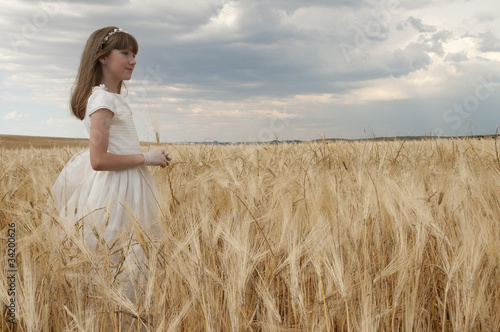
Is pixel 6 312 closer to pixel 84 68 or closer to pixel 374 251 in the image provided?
pixel 374 251

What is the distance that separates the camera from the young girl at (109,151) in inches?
70.7

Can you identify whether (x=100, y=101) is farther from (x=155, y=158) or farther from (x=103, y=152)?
(x=155, y=158)

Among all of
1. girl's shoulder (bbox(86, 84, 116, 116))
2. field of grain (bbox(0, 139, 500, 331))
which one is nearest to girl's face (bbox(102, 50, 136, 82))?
girl's shoulder (bbox(86, 84, 116, 116))

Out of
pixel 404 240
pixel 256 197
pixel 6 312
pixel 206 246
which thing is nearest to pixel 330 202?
pixel 256 197

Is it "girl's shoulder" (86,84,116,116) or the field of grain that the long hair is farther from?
the field of grain

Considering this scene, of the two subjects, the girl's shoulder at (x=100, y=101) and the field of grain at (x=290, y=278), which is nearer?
the field of grain at (x=290, y=278)

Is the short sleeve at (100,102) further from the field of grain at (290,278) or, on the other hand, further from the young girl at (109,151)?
the field of grain at (290,278)

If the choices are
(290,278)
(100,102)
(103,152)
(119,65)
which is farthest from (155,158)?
(290,278)

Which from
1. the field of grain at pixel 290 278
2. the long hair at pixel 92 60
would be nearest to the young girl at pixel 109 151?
the long hair at pixel 92 60

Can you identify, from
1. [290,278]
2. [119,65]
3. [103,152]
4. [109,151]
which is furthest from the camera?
[119,65]

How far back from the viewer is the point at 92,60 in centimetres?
205

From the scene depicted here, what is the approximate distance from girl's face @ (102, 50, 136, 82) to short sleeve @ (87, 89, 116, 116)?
0.20m

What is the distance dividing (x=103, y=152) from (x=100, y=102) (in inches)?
9.2

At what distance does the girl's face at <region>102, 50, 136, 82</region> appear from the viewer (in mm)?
2039
